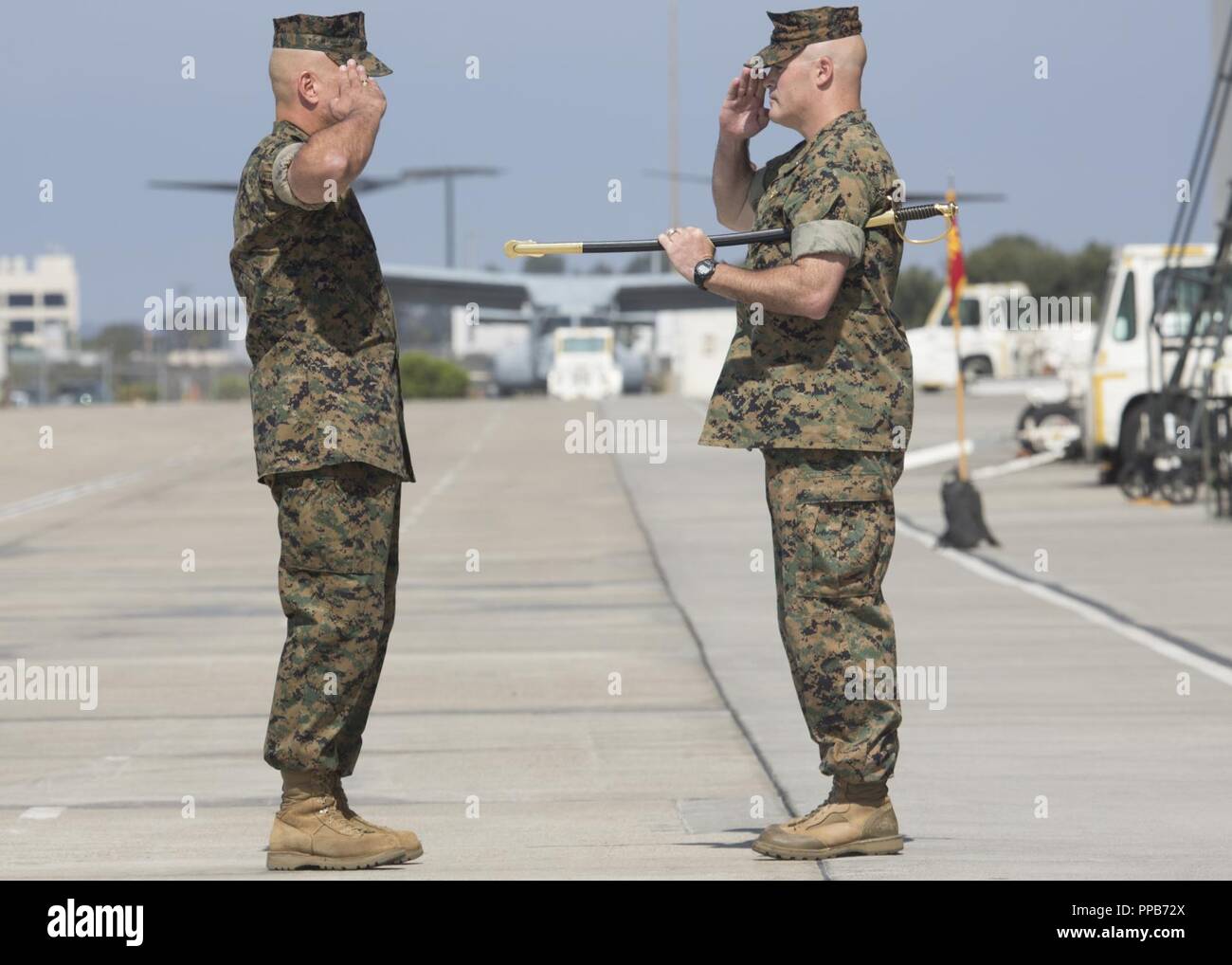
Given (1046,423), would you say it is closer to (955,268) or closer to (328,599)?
(955,268)

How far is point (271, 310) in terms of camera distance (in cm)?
581

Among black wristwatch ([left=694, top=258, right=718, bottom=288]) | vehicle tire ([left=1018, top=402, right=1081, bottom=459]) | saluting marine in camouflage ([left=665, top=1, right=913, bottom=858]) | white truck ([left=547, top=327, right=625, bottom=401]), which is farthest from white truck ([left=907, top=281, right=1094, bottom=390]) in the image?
black wristwatch ([left=694, top=258, right=718, bottom=288])

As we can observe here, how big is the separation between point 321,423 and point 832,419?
1343 mm

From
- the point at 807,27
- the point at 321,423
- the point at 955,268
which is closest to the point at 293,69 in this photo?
the point at 321,423

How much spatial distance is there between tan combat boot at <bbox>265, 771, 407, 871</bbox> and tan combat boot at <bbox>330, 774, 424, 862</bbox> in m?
0.03

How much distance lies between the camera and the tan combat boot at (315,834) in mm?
5898

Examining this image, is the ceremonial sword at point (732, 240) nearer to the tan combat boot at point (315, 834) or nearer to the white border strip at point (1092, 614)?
the tan combat boot at point (315, 834)

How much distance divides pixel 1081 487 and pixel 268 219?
20690 mm

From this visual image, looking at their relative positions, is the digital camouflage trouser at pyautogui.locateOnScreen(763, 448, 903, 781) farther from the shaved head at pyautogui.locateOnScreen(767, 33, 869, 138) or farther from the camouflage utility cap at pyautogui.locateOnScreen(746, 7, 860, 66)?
the camouflage utility cap at pyautogui.locateOnScreen(746, 7, 860, 66)

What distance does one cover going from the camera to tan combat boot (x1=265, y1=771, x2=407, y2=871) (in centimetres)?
590

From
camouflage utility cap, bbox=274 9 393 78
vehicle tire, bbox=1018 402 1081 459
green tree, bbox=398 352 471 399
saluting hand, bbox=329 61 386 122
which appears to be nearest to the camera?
saluting hand, bbox=329 61 386 122

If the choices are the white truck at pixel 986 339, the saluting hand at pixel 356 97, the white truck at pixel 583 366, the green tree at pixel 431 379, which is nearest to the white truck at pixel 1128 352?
the saluting hand at pixel 356 97
